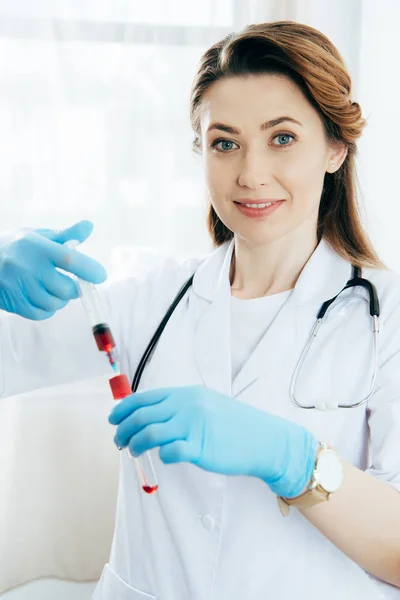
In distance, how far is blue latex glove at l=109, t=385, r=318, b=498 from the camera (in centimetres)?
91

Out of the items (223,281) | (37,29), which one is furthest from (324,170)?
(37,29)

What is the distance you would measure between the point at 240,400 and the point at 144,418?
0.86 ft

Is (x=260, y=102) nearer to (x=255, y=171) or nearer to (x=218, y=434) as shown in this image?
(x=255, y=171)

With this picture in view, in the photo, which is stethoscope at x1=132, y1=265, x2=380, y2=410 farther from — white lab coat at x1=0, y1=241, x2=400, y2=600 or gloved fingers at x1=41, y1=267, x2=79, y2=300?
gloved fingers at x1=41, y1=267, x2=79, y2=300

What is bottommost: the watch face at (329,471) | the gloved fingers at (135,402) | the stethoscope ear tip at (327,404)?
the watch face at (329,471)

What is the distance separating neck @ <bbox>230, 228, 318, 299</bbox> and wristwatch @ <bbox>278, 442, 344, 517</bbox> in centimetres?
38

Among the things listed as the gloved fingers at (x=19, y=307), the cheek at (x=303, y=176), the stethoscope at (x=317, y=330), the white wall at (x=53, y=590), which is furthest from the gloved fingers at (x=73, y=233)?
the white wall at (x=53, y=590)

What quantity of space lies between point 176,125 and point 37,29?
407 mm

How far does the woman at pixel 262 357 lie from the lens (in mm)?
974

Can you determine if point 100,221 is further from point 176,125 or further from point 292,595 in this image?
point 292,595

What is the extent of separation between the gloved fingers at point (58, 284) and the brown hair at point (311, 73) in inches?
16.6

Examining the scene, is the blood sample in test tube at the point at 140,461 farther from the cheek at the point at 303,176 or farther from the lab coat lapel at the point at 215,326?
the cheek at the point at 303,176

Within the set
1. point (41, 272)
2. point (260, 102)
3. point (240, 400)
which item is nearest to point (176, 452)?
point (240, 400)

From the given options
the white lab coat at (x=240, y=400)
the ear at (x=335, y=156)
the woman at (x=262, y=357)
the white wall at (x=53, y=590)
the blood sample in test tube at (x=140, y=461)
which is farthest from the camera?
the white wall at (x=53, y=590)
